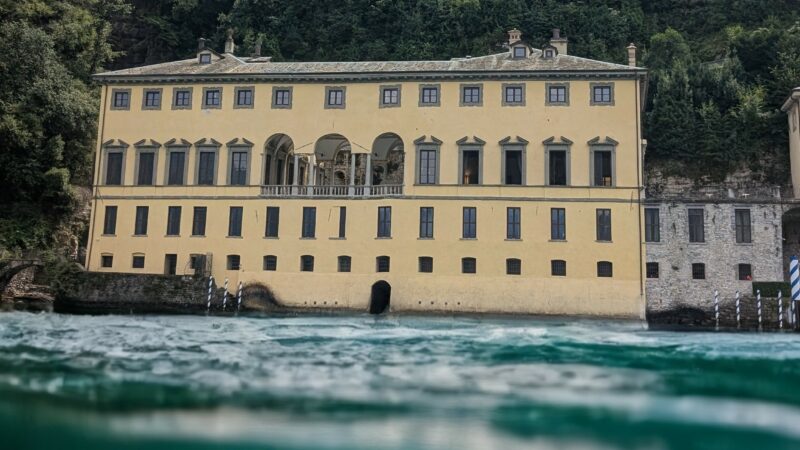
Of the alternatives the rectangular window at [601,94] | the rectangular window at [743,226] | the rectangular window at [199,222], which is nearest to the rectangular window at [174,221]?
the rectangular window at [199,222]

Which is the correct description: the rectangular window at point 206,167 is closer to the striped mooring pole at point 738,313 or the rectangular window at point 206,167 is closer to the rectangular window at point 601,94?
the rectangular window at point 601,94

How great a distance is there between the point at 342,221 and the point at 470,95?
1008cm

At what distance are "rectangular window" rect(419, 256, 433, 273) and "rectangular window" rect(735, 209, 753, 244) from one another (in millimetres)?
16521

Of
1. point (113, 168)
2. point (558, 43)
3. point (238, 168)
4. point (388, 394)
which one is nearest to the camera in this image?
point (388, 394)

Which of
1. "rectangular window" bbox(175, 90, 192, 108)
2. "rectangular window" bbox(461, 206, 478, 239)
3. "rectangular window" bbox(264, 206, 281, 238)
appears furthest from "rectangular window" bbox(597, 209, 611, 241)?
"rectangular window" bbox(175, 90, 192, 108)

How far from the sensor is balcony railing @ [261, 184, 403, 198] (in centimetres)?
3669

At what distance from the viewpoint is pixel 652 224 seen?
3612 cm

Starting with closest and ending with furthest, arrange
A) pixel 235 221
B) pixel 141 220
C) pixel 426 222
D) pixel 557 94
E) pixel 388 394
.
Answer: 1. pixel 388 394
2. pixel 557 94
3. pixel 426 222
4. pixel 235 221
5. pixel 141 220

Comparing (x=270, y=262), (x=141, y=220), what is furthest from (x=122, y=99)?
(x=270, y=262)

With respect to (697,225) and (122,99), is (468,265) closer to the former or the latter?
(697,225)

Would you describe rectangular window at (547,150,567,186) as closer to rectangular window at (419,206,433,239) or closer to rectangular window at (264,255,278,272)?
rectangular window at (419,206,433,239)

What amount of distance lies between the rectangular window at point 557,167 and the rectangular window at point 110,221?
1000 inches

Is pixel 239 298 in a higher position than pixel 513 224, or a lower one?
lower

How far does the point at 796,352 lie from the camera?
66.5 feet
